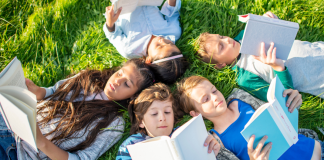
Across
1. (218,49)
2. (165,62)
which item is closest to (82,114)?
(165,62)

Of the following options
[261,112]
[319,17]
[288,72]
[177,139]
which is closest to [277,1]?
[319,17]

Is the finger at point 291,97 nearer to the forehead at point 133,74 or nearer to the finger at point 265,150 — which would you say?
the finger at point 265,150

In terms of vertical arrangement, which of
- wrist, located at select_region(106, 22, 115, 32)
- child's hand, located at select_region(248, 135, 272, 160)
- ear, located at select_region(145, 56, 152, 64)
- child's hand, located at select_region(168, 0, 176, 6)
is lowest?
child's hand, located at select_region(248, 135, 272, 160)

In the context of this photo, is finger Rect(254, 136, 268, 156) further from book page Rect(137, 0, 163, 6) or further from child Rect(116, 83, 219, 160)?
book page Rect(137, 0, 163, 6)

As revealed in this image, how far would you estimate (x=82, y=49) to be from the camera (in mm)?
3221

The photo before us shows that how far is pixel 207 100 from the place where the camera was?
→ 2320mm

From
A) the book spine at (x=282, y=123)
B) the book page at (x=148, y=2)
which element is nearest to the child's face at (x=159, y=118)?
the book spine at (x=282, y=123)

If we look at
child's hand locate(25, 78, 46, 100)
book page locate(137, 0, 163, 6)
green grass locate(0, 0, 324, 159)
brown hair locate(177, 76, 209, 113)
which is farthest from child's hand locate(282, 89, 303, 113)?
child's hand locate(25, 78, 46, 100)

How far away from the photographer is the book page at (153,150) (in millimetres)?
1619

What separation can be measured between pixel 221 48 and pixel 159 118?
126 centimetres

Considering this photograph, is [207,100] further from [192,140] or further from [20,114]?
[20,114]

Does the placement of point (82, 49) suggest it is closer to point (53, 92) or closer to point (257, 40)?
point (53, 92)

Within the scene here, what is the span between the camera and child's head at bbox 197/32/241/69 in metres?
2.72

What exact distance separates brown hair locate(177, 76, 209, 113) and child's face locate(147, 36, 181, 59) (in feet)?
1.46
